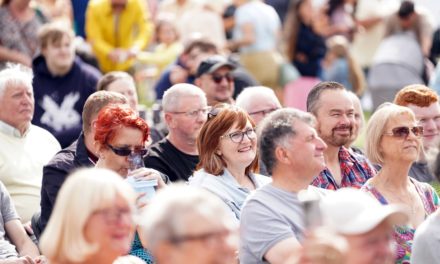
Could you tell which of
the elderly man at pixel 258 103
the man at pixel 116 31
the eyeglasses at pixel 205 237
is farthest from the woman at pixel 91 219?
the man at pixel 116 31

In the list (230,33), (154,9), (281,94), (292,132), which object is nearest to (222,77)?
(292,132)

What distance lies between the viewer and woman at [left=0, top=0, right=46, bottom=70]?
1280 cm

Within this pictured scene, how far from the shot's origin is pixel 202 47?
39.5 ft

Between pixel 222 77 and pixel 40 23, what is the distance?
343cm

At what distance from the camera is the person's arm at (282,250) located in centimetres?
654

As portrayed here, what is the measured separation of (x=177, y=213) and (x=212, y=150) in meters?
2.83

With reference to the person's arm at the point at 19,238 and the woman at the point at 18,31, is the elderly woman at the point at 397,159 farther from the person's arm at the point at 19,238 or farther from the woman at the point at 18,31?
the woman at the point at 18,31

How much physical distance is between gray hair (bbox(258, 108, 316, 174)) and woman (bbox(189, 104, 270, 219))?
75 centimetres

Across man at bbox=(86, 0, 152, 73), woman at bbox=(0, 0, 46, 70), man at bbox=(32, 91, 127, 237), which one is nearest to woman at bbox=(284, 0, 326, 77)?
man at bbox=(86, 0, 152, 73)

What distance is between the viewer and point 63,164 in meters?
7.93

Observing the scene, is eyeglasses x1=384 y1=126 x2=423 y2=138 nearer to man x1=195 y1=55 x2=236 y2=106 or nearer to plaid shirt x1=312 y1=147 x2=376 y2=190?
plaid shirt x1=312 y1=147 x2=376 y2=190

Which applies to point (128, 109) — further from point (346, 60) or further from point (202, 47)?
point (346, 60)

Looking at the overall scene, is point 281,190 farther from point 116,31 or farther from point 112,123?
point 116,31

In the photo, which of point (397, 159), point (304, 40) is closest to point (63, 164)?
point (397, 159)
